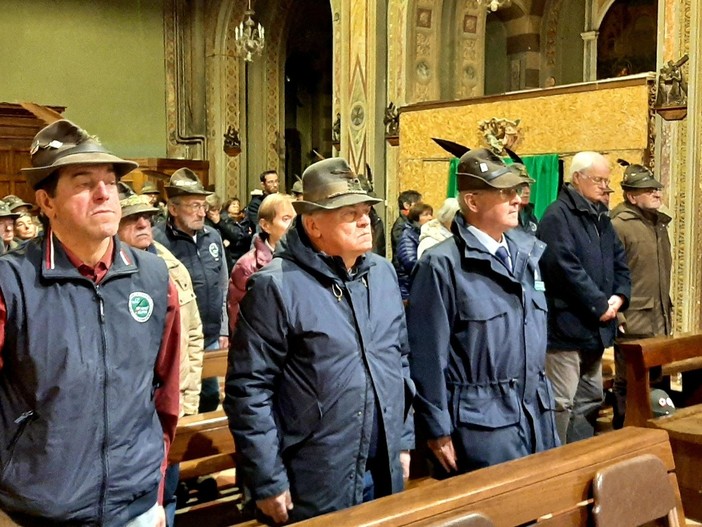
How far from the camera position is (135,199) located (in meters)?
3.60

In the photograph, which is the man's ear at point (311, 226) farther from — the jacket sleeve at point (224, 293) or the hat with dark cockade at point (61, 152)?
the jacket sleeve at point (224, 293)

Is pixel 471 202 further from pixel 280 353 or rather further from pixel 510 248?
pixel 280 353

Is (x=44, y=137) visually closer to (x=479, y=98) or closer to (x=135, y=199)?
(x=135, y=199)

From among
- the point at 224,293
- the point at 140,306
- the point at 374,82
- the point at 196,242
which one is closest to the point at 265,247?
the point at 196,242

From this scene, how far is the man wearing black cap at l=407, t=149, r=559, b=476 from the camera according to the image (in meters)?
2.79

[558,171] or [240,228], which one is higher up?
[558,171]

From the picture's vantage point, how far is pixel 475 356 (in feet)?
9.19

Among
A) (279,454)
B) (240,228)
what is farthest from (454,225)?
(240,228)

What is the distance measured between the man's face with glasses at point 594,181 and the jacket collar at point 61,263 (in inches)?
112

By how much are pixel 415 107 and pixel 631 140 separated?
319cm

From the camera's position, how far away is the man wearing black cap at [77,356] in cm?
189

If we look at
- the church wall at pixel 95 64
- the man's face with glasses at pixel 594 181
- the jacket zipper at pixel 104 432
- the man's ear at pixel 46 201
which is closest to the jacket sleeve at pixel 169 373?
the jacket zipper at pixel 104 432

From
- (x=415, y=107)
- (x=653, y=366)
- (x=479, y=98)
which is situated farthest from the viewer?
(x=415, y=107)

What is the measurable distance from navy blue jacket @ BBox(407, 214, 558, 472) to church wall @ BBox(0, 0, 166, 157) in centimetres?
1363
